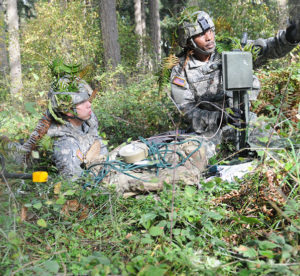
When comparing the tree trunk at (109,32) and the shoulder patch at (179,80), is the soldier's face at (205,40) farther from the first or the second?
the tree trunk at (109,32)

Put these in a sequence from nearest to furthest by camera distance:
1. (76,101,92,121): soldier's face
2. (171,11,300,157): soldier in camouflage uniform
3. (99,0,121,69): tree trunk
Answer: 1. (76,101,92,121): soldier's face
2. (171,11,300,157): soldier in camouflage uniform
3. (99,0,121,69): tree trunk

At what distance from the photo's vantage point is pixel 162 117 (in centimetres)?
521

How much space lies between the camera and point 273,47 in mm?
3564

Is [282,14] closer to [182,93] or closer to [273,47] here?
[273,47]

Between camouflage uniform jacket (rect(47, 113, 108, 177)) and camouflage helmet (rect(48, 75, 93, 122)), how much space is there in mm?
160

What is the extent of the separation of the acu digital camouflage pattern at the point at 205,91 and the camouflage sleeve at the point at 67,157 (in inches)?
60.9

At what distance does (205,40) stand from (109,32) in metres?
5.02

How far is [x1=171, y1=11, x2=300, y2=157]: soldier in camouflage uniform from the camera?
3646 millimetres

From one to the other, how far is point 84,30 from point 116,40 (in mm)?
1087

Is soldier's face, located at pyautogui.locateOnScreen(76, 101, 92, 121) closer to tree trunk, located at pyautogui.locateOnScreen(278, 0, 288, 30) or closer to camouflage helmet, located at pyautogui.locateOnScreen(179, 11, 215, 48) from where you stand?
camouflage helmet, located at pyautogui.locateOnScreen(179, 11, 215, 48)

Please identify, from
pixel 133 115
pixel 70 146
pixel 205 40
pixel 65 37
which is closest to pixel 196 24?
pixel 205 40

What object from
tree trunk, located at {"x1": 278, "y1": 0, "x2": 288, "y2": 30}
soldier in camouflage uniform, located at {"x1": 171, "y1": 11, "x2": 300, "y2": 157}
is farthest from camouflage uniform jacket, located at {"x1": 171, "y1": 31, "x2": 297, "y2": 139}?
tree trunk, located at {"x1": 278, "y1": 0, "x2": 288, "y2": 30}

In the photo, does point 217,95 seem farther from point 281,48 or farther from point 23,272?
point 23,272

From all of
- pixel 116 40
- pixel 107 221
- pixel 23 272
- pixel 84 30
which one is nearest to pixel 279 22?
pixel 116 40
